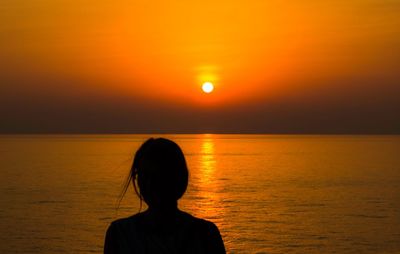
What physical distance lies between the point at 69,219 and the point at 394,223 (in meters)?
23.3

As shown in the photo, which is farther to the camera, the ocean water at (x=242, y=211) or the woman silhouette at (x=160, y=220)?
the ocean water at (x=242, y=211)

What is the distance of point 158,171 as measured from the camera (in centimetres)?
261

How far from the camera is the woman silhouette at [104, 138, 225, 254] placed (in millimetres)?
2600

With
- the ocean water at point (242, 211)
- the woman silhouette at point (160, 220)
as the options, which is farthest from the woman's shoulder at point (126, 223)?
the ocean water at point (242, 211)

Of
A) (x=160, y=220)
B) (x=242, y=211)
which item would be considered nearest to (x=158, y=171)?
(x=160, y=220)

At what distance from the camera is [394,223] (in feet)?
139

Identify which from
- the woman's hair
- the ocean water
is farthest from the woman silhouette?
the ocean water

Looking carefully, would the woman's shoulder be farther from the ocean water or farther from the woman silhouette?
the ocean water

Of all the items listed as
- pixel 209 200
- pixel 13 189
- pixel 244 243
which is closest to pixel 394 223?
pixel 244 243

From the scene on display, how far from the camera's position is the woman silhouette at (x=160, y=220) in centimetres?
260

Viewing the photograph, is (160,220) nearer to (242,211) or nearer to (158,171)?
(158,171)

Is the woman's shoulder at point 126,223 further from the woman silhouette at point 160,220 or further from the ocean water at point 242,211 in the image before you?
the ocean water at point 242,211

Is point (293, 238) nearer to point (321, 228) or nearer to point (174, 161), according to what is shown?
point (321, 228)

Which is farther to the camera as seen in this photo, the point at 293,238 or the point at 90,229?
the point at 90,229
